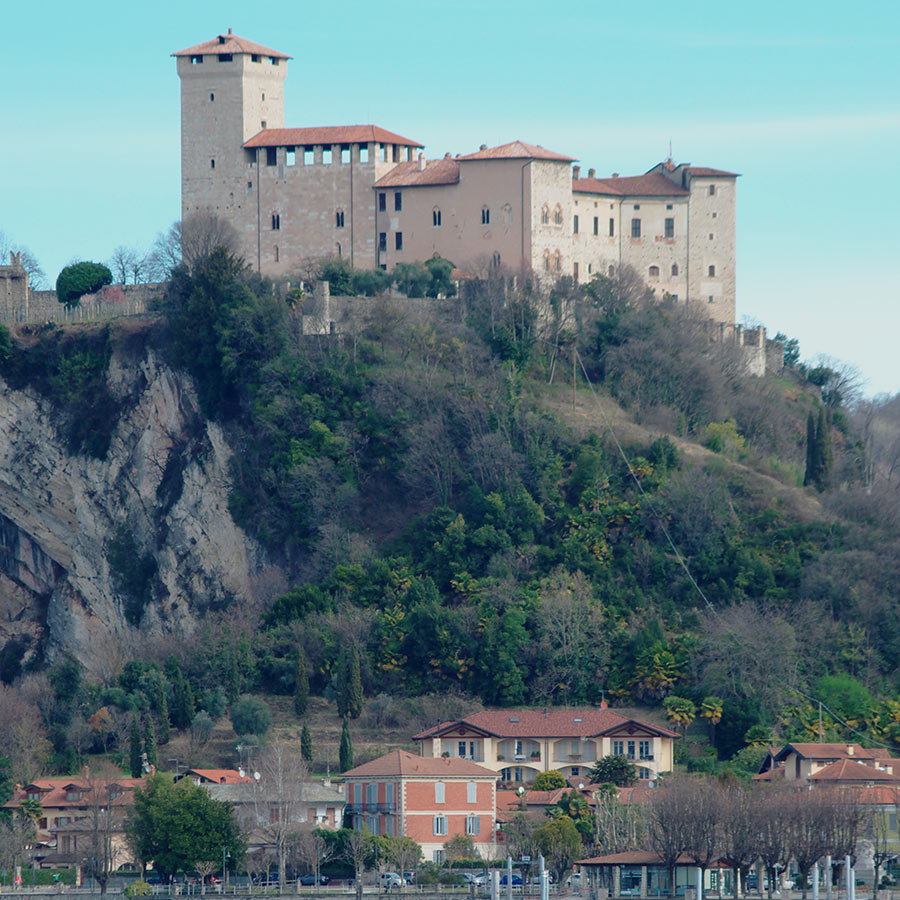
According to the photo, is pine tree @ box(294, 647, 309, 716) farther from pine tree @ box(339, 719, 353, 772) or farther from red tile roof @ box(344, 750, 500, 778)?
red tile roof @ box(344, 750, 500, 778)

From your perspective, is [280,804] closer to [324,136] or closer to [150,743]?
[150,743]

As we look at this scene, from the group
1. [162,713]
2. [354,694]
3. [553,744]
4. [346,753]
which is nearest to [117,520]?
[162,713]

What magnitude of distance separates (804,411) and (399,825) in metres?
34.7

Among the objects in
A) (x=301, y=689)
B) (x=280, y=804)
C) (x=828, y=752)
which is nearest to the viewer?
(x=280, y=804)

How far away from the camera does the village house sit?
71938 mm

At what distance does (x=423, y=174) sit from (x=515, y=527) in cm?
1891

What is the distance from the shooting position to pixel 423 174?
99875 mm

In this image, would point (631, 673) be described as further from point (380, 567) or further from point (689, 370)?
point (689, 370)

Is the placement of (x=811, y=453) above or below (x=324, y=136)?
below

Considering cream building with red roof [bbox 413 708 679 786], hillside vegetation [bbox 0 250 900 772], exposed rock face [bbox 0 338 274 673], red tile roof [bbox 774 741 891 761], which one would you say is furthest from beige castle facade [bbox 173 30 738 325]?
red tile roof [bbox 774 741 891 761]

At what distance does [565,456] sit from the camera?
299 feet

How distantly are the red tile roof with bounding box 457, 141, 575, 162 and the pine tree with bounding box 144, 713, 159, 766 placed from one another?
29763mm

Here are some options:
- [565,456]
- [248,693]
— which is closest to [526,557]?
[565,456]

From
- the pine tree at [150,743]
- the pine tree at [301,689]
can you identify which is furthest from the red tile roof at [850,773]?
the pine tree at [150,743]
